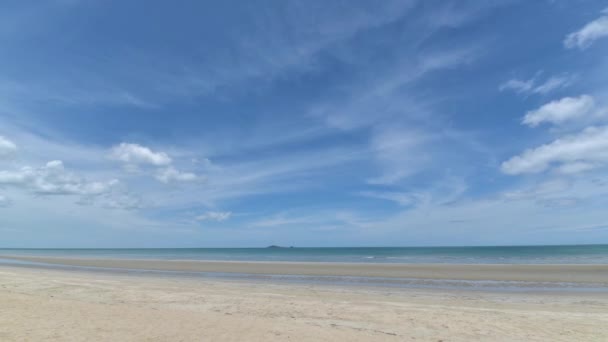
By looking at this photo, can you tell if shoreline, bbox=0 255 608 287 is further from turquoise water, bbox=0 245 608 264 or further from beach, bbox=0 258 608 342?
turquoise water, bbox=0 245 608 264

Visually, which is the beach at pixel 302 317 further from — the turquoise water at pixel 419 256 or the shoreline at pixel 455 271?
the turquoise water at pixel 419 256

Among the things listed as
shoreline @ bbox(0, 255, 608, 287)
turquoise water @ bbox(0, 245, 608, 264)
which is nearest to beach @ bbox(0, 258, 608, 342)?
shoreline @ bbox(0, 255, 608, 287)

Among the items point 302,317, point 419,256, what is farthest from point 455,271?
point 419,256

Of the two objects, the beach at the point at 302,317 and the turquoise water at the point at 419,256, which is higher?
the beach at the point at 302,317

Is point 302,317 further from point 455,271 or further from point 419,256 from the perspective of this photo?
point 419,256

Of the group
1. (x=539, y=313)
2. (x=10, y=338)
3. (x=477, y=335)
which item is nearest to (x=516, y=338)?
(x=477, y=335)

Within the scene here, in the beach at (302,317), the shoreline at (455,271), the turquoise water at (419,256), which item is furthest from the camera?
the turquoise water at (419,256)

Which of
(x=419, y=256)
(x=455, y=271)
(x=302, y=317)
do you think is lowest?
(x=419, y=256)

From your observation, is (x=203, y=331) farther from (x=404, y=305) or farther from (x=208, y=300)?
(x=404, y=305)

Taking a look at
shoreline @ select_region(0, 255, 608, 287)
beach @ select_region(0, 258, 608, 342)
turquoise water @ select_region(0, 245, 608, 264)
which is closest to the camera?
beach @ select_region(0, 258, 608, 342)

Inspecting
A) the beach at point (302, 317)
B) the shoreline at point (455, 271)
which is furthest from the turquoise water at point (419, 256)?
the beach at point (302, 317)

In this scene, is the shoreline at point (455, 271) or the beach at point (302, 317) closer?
the beach at point (302, 317)

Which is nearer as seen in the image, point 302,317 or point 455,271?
point 302,317

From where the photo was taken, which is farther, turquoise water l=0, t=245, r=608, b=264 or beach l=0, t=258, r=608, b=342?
turquoise water l=0, t=245, r=608, b=264
